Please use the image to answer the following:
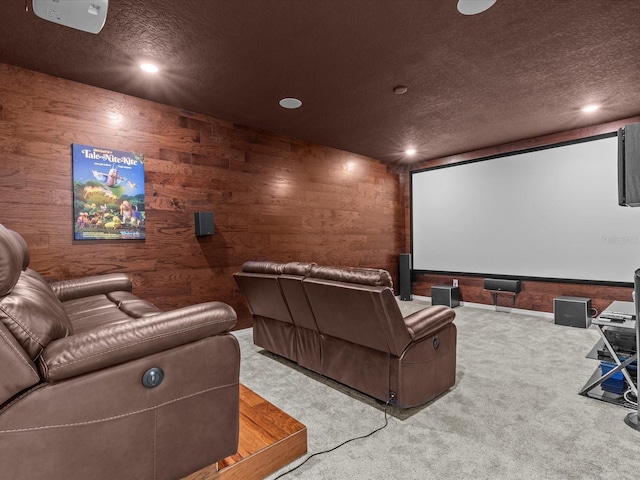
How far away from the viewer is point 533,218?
520 centimetres

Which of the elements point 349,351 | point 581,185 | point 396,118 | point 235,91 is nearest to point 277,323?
point 349,351

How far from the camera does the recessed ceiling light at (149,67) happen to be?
115 inches

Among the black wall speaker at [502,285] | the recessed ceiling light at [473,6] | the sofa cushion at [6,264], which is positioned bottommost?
the black wall speaker at [502,285]

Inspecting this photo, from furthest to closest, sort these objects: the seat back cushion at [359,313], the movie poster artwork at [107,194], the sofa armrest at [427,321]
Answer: the movie poster artwork at [107,194], the sofa armrest at [427,321], the seat back cushion at [359,313]

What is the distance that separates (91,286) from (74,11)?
219cm

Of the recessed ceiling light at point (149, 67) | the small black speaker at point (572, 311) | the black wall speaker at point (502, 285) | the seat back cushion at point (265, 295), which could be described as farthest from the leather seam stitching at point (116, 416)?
the black wall speaker at point (502, 285)

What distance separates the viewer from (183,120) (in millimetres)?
3939

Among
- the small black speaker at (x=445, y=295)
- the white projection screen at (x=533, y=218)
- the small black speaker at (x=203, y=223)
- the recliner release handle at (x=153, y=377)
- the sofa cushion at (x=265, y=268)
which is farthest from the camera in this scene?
the small black speaker at (x=445, y=295)

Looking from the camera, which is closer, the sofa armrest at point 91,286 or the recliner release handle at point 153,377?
the recliner release handle at point 153,377

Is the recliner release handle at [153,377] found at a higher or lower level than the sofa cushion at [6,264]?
lower

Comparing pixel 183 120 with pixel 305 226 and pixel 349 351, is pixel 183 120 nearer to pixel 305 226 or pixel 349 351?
pixel 305 226

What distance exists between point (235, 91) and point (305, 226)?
2.26 m

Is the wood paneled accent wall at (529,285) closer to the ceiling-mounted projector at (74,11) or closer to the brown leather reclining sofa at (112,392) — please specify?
the brown leather reclining sofa at (112,392)

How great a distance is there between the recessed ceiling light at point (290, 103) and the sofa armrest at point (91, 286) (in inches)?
97.2
